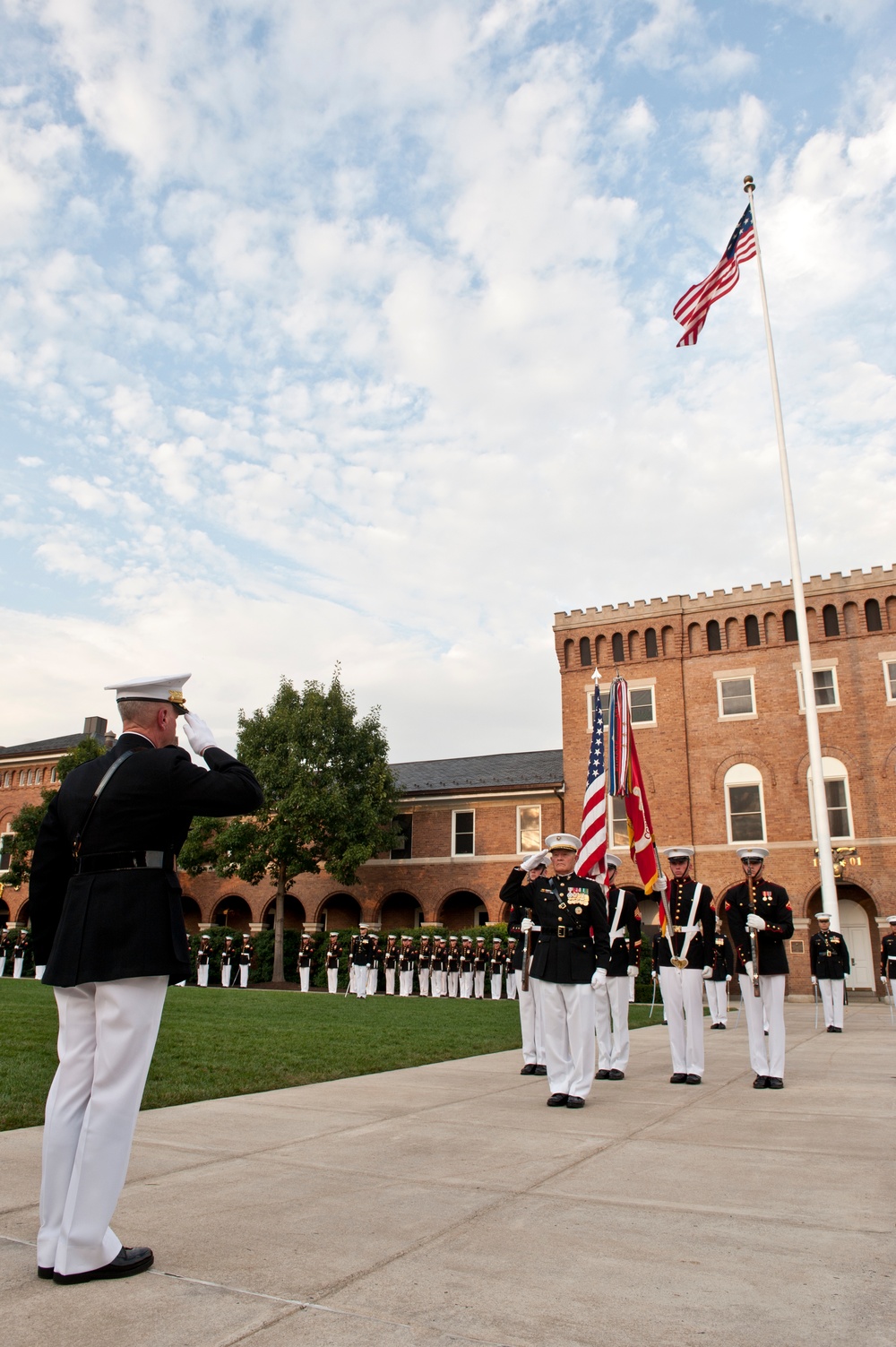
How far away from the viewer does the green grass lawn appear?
7.72 metres

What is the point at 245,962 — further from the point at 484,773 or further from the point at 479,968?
the point at 484,773

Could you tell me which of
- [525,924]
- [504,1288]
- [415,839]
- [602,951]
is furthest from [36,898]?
[415,839]

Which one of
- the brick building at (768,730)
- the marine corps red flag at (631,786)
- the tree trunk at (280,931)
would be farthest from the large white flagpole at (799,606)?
the tree trunk at (280,931)

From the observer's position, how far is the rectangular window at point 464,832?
38.4 metres

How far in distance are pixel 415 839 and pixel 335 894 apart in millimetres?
4611

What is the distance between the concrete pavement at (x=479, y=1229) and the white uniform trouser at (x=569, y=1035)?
1.03 feet

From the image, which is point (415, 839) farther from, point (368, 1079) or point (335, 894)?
point (368, 1079)

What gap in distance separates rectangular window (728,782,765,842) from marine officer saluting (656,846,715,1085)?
23696mm

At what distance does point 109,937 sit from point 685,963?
7.32m

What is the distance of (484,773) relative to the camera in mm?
41406

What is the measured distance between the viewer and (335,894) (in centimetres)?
4050

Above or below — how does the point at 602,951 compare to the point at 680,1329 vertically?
above

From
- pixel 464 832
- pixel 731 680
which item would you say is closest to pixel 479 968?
pixel 464 832

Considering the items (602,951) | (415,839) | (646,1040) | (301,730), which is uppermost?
(301,730)
